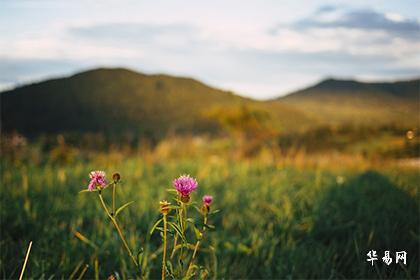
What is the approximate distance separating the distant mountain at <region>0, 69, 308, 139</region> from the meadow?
1641 cm

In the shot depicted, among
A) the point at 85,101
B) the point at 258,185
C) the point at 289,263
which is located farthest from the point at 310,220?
the point at 85,101

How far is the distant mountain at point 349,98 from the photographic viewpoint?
98.0ft

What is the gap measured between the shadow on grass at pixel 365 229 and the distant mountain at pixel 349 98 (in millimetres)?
25638

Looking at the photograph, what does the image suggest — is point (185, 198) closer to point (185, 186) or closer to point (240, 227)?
point (185, 186)

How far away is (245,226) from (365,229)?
809mm

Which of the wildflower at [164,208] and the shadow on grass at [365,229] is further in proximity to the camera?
the shadow on grass at [365,229]

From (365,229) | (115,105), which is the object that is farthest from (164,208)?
(115,105)

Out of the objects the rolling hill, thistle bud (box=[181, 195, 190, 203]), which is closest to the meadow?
thistle bud (box=[181, 195, 190, 203])

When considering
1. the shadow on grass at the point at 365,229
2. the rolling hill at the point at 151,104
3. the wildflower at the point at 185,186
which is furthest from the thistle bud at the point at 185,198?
the rolling hill at the point at 151,104

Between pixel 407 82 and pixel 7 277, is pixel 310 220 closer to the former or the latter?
pixel 7 277

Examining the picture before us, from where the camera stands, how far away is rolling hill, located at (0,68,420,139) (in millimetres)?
23953

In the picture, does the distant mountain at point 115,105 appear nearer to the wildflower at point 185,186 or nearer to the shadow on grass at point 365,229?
the shadow on grass at point 365,229

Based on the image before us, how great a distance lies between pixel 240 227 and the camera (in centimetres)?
258

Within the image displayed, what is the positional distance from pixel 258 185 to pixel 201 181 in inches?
23.9
